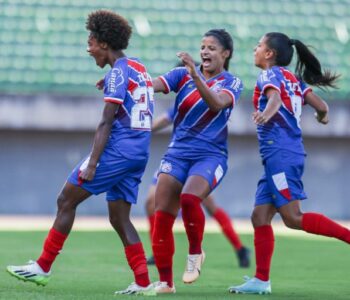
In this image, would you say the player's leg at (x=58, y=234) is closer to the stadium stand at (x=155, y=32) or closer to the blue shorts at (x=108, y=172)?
the blue shorts at (x=108, y=172)

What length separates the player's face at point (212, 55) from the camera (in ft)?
28.2

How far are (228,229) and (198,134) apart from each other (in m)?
3.34

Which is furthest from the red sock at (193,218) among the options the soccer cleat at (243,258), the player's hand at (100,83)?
the soccer cleat at (243,258)

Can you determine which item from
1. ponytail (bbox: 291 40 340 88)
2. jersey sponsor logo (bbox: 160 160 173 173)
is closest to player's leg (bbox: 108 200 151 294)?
jersey sponsor logo (bbox: 160 160 173 173)

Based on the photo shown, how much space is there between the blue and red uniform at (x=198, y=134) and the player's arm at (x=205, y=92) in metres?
0.12

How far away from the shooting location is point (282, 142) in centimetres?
849

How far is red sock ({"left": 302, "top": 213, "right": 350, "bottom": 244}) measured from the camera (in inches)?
324

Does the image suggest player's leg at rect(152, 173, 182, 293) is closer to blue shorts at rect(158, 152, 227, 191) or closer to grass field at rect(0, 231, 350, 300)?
blue shorts at rect(158, 152, 227, 191)

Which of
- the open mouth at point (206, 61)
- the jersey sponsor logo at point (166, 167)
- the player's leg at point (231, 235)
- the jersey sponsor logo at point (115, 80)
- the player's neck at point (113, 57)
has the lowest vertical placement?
the player's leg at point (231, 235)

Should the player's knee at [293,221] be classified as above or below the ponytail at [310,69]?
below

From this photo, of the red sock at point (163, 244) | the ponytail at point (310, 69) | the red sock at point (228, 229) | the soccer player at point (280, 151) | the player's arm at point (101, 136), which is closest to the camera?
the player's arm at point (101, 136)

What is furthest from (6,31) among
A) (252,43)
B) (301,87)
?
(301,87)

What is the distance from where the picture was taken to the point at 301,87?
28.7ft

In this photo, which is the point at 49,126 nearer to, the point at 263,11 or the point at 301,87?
the point at 263,11
